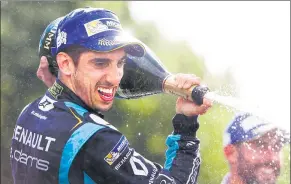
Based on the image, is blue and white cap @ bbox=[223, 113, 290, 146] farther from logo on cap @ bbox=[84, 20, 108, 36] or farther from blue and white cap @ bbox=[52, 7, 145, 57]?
logo on cap @ bbox=[84, 20, 108, 36]

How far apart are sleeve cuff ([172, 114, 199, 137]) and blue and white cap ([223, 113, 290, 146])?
0.64 feet

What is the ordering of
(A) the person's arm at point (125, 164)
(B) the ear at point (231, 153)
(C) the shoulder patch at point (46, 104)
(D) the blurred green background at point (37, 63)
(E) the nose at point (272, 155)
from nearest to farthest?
(A) the person's arm at point (125, 164) → (E) the nose at point (272, 155) → (C) the shoulder patch at point (46, 104) → (B) the ear at point (231, 153) → (D) the blurred green background at point (37, 63)

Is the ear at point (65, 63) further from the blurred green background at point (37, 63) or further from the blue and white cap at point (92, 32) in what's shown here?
the blurred green background at point (37, 63)

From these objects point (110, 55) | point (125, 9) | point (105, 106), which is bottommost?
point (105, 106)

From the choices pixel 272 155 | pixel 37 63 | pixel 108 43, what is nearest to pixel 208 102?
pixel 272 155

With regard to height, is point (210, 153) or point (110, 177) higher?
point (210, 153)

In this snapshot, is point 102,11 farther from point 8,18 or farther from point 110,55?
point 8,18

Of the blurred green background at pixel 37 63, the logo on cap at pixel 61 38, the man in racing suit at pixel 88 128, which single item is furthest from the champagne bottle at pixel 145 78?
the blurred green background at pixel 37 63

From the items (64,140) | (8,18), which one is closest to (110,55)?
(64,140)

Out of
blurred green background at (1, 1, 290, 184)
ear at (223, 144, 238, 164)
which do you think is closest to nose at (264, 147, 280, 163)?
ear at (223, 144, 238, 164)

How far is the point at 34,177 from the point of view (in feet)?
7.48

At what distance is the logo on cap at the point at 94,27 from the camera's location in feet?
7.50

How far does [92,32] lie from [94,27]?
27 millimetres

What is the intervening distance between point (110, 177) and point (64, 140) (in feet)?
0.70
